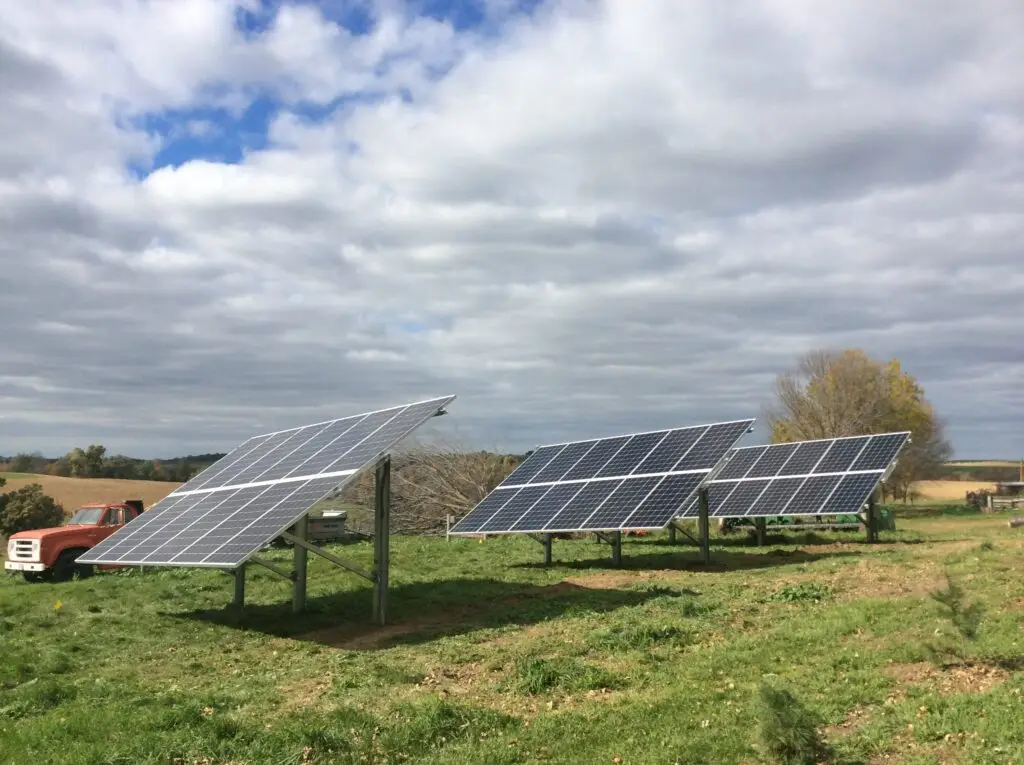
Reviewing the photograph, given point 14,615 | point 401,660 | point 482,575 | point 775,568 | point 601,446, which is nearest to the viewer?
point 401,660

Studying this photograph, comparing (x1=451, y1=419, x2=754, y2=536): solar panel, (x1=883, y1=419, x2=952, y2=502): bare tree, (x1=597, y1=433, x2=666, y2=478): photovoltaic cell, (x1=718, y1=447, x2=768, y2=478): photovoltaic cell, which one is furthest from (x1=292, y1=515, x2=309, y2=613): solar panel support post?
(x1=883, y1=419, x2=952, y2=502): bare tree

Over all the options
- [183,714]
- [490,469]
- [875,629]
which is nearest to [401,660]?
[183,714]

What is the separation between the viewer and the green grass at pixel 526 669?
7719 mm

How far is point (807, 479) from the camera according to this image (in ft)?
85.9

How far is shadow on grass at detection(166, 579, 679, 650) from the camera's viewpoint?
1376 cm

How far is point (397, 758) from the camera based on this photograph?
7785 millimetres

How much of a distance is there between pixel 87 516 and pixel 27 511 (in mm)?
20341

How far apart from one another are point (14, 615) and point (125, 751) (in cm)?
1014

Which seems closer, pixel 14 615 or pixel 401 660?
pixel 401 660

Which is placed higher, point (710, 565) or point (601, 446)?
point (601, 446)

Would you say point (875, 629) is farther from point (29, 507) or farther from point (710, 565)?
point (29, 507)

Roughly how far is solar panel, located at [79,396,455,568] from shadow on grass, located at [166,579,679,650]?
5.56ft

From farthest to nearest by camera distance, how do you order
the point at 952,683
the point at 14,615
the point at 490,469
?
the point at 490,469
the point at 14,615
the point at 952,683

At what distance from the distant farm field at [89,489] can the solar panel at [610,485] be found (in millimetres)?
28445
